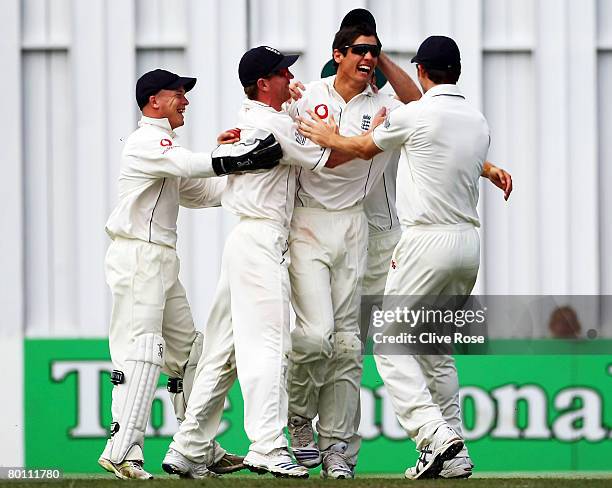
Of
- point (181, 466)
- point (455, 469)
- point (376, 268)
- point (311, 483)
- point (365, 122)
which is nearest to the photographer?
point (311, 483)

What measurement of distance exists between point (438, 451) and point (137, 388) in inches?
49.8

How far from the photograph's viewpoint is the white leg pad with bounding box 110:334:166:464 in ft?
20.0

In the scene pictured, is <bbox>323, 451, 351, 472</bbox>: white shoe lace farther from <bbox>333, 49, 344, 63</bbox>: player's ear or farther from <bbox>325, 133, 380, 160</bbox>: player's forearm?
<bbox>333, 49, 344, 63</bbox>: player's ear

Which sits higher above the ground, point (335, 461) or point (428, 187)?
point (428, 187)

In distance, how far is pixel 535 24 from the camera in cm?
831

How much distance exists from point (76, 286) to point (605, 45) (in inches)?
127

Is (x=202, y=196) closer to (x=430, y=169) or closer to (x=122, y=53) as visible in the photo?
→ (x=430, y=169)

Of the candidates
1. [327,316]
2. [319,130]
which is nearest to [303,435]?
[327,316]

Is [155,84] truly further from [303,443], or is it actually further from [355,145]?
[303,443]

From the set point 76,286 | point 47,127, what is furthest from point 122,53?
point 76,286

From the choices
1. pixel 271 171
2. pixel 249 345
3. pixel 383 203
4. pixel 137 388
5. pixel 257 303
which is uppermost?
pixel 271 171

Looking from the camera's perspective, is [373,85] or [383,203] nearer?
[373,85]

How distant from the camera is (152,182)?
20.2 ft

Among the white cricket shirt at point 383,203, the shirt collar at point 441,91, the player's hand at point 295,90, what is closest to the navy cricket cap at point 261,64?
the player's hand at point 295,90
